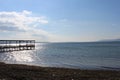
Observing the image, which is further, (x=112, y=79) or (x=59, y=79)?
(x=112, y=79)

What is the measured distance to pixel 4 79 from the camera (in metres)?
14.6

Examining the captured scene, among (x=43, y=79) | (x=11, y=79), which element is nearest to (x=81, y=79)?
(x=43, y=79)

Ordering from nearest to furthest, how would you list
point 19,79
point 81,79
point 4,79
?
1. point 4,79
2. point 19,79
3. point 81,79

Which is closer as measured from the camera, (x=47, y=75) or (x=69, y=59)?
(x=47, y=75)

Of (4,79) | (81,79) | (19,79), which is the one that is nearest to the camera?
(4,79)

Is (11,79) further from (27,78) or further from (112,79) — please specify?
(112,79)

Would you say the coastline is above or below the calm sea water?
above

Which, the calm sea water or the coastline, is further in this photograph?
the calm sea water

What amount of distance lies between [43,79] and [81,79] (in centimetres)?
308

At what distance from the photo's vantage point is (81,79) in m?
16.8

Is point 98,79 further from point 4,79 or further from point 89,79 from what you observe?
point 4,79

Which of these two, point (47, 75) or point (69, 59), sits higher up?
point (47, 75)

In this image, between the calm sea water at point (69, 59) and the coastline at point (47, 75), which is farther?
the calm sea water at point (69, 59)

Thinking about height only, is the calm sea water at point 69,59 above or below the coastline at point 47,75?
below
